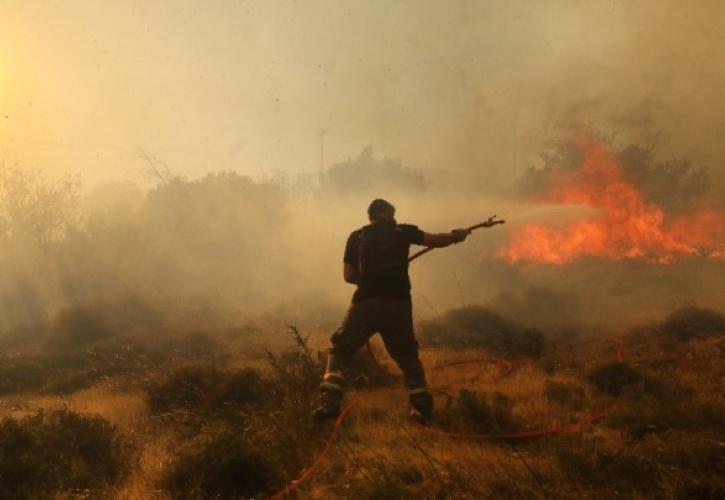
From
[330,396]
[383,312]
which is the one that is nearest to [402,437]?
[330,396]

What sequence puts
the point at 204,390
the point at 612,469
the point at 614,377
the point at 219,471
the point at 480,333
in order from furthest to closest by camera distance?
the point at 480,333 < the point at 204,390 < the point at 614,377 < the point at 219,471 < the point at 612,469

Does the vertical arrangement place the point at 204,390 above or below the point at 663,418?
above

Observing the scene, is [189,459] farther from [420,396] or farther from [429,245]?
[429,245]

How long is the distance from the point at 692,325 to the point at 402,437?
10021mm

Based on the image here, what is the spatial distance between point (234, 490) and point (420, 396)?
226 centimetres

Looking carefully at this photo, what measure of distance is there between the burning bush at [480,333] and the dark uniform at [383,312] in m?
5.88

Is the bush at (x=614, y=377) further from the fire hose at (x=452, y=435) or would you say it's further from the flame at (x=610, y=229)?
the flame at (x=610, y=229)

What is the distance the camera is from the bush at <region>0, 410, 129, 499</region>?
4680 mm

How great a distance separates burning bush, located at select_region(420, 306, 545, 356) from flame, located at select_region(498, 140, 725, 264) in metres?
11.1

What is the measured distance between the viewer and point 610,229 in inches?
934

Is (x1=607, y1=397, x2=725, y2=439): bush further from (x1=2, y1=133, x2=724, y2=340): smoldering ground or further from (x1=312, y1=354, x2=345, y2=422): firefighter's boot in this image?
(x1=2, y1=133, x2=724, y2=340): smoldering ground

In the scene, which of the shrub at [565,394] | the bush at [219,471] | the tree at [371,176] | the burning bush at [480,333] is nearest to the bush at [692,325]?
the burning bush at [480,333]

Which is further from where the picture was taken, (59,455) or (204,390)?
(204,390)

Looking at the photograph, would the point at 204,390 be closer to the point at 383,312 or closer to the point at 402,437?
the point at 383,312
